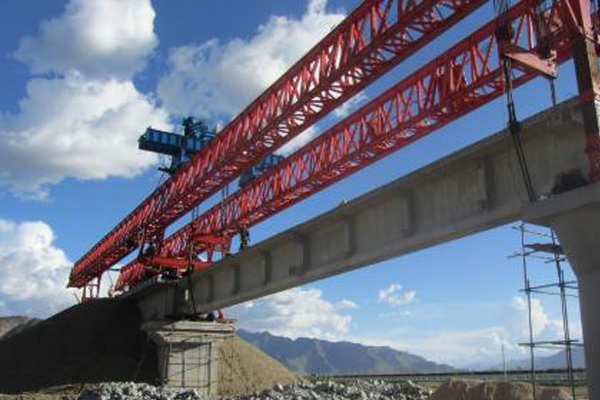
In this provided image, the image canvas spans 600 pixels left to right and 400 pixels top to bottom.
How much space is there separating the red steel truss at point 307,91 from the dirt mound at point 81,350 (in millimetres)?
6878

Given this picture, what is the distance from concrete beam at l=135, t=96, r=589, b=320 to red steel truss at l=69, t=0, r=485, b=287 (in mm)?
5227

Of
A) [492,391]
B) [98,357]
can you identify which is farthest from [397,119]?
[98,357]

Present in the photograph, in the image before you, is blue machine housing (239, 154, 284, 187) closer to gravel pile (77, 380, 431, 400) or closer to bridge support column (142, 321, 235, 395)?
bridge support column (142, 321, 235, 395)

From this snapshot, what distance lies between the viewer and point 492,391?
19.7m

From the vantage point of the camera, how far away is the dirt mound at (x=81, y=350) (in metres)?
32.2

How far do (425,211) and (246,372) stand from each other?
66.8 feet

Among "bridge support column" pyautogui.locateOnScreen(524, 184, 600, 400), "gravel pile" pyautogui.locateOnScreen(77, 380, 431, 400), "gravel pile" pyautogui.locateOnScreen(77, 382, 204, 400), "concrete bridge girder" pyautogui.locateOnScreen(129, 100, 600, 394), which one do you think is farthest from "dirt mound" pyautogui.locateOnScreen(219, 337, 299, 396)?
"bridge support column" pyautogui.locateOnScreen(524, 184, 600, 400)

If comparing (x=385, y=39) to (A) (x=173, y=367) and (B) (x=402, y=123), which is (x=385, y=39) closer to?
(B) (x=402, y=123)

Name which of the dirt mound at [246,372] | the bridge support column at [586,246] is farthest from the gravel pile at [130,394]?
the bridge support column at [586,246]

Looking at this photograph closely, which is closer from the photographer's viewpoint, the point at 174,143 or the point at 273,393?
the point at 273,393

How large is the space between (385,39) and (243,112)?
390 inches

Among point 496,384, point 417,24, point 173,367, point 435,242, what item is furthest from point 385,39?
point 173,367

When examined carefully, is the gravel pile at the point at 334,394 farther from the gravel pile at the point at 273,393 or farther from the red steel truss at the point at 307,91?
the red steel truss at the point at 307,91

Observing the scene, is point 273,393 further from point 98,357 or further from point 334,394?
point 98,357
